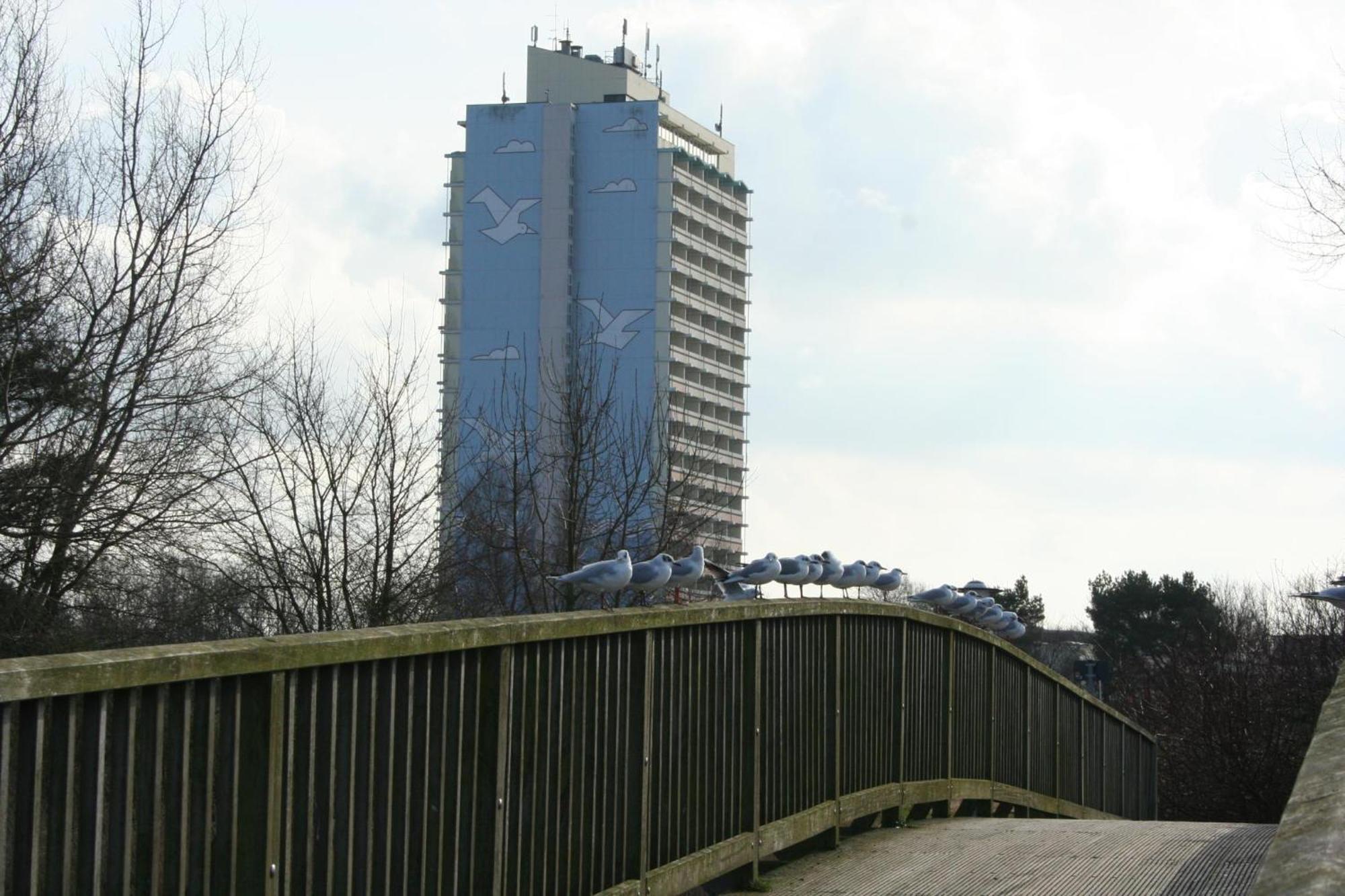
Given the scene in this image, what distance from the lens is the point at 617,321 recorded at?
11200cm

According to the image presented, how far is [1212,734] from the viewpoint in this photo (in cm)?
3966

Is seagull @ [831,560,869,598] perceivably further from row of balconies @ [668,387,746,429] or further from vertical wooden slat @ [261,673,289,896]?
row of balconies @ [668,387,746,429]

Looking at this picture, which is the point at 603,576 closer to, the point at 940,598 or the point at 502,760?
the point at 502,760

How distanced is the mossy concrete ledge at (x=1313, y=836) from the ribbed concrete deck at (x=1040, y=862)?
114 inches

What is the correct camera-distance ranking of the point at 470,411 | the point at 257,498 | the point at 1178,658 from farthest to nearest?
the point at 470,411
the point at 1178,658
the point at 257,498

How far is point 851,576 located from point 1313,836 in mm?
8975

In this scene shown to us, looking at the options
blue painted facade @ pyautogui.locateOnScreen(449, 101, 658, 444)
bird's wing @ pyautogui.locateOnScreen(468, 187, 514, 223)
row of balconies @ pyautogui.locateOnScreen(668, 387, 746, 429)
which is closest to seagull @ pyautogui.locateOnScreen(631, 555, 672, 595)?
blue painted facade @ pyautogui.locateOnScreen(449, 101, 658, 444)

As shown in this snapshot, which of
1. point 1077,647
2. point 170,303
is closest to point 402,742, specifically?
point 170,303

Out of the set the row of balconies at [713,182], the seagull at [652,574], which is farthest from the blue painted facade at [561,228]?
the seagull at [652,574]

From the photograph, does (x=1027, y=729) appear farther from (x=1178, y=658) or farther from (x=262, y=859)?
(x=1178, y=658)

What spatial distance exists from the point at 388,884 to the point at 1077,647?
8064 centimetres

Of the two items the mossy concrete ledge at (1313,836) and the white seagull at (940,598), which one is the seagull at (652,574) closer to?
the mossy concrete ledge at (1313,836)

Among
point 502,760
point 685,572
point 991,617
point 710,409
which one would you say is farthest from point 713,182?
point 502,760

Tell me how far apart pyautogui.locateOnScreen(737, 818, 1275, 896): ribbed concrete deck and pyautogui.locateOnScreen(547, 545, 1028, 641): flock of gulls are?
1.49m
